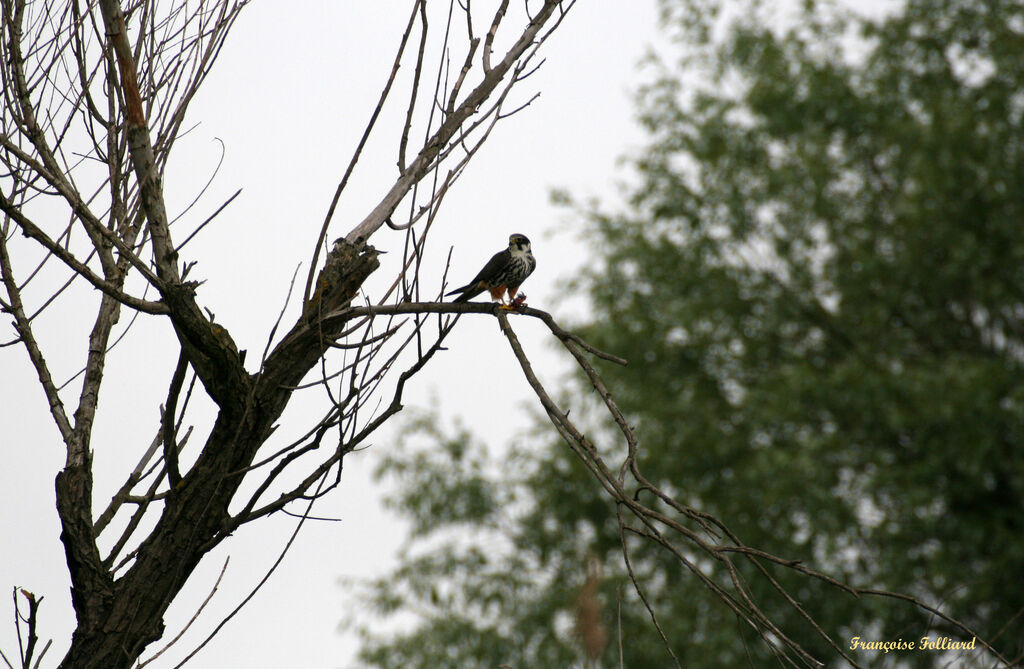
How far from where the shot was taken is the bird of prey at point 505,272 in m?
5.39

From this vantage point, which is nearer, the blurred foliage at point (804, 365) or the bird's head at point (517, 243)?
the bird's head at point (517, 243)

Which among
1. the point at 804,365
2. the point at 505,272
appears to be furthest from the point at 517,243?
the point at 804,365

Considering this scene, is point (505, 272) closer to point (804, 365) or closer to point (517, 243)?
point (517, 243)

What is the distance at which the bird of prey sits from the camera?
5.39 meters

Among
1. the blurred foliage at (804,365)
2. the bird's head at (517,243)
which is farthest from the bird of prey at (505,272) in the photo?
the blurred foliage at (804,365)

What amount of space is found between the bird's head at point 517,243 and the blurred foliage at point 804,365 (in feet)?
19.5

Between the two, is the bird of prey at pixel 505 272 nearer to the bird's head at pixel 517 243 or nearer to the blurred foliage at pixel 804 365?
the bird's head at pixel 517 243

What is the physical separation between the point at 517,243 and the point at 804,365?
642 centimetres

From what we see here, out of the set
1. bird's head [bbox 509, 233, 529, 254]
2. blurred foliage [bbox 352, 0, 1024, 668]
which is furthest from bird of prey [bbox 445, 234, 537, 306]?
blurred foliage [bbox 352, 0, 1024, 668]

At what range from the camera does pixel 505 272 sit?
5516 millimetres

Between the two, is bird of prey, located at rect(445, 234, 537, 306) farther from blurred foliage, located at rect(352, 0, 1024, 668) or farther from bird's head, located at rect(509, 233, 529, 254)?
Result: blurred foliage, located at rect(352, 0, 1024, 668)

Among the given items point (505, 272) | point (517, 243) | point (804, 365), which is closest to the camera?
point (505, 272)

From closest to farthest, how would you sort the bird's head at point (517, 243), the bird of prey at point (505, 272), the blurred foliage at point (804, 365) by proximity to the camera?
the bird of prey at point (505, 272), the bird's head at point (517, 243), the blurred foliage at point (804, 365)

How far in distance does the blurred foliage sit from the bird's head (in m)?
5.93
